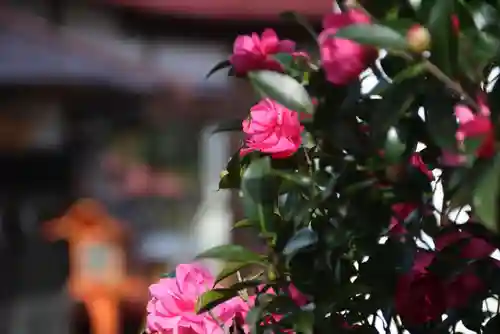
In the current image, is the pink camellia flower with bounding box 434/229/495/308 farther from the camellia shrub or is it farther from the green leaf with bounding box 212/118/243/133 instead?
the green leaf with bounding box 212/118/243/133

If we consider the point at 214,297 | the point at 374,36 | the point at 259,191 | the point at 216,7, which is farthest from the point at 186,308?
the point at 216,7

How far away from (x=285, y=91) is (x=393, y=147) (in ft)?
0.29

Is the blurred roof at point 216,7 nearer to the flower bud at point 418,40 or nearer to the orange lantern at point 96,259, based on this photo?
the orange lantern at point 96,259

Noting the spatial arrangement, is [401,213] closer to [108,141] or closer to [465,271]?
[465,271]

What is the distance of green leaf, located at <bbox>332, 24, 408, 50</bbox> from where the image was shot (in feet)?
1.30

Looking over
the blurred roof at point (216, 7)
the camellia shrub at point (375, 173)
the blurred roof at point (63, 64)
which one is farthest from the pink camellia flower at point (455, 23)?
the blurred roof at point (63, 64)

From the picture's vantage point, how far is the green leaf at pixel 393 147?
1.41 feet

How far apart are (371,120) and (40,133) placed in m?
1.77

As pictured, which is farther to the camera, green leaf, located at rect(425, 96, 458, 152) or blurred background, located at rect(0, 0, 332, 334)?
blurred background, located at rect(0, 0, 332, 334)

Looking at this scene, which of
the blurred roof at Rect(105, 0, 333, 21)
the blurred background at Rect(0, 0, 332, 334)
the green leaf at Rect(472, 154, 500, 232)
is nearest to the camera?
the green leaf at Rect(472, 154, 500, 232)

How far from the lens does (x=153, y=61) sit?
2059 mm

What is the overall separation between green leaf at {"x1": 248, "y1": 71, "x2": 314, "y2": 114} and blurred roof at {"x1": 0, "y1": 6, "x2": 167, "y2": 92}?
5.22ft

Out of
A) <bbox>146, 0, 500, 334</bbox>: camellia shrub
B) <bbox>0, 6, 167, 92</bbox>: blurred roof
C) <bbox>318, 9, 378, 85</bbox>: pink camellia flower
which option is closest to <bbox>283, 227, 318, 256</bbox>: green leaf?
<bbox>146, 0, 500, 334</bbox>: camellia shrub

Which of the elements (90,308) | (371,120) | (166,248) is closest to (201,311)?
(371,120)
